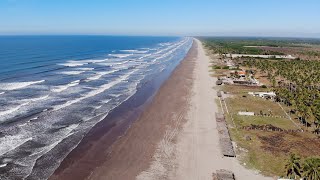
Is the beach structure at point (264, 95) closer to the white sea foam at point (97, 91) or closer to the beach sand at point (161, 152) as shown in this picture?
the beach sand at point (161, 152)

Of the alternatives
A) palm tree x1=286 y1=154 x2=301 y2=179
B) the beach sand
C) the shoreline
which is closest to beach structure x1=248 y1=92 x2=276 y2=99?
the beach sand

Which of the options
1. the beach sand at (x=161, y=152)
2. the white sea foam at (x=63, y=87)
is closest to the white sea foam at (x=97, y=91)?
the white sea foam at (x=63, y=87)

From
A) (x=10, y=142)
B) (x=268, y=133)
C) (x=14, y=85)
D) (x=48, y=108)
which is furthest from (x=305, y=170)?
(x=14, y=85)

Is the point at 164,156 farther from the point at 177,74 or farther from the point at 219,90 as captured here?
the point at 177,74

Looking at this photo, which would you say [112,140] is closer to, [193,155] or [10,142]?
[193,155]

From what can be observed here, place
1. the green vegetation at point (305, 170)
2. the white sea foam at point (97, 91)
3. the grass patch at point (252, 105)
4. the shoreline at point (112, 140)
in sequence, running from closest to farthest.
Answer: the green vegetation at point (305, 170), the shoreline at point (112, 140), the white sea foam at point (97, 91), the grass patch at point (252, 105)

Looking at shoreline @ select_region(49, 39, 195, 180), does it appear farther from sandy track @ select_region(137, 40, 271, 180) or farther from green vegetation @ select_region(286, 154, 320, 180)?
green vegetation @ select_region(286, 154, 320, 180)

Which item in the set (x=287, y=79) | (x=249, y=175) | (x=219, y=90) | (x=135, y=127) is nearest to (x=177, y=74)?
(x=219, y=90)
